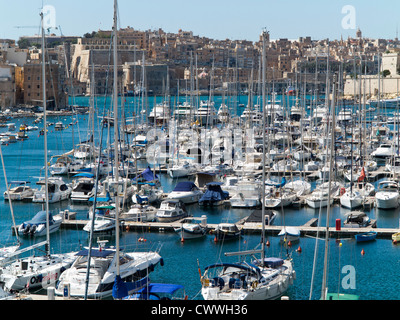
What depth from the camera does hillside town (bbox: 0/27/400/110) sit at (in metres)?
47.1

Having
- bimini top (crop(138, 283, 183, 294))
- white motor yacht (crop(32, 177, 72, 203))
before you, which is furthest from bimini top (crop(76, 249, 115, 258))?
white motor yacht (crop(32, 177, 72, 203))

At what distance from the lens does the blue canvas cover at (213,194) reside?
15.4m

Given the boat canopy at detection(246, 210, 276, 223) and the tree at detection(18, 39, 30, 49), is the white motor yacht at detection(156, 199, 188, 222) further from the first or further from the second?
the tree at detection(18, 39, 30, 49)

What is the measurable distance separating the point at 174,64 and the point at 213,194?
65.0 metres

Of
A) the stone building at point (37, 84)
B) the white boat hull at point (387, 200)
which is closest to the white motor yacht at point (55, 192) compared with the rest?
the white boat hull at point (387, 200)

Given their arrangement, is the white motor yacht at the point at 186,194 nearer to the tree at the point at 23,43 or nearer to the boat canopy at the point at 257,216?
the boat canopy at the point at 257,216

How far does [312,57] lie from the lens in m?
78.0

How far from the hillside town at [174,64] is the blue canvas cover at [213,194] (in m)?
27.6

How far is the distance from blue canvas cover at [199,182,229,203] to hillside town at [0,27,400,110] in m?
27.6

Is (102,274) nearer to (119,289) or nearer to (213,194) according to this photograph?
(119,289)
